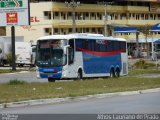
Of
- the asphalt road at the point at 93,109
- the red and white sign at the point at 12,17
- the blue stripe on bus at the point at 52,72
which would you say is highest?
the red and white sign at the point at 12,17

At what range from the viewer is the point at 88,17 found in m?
110

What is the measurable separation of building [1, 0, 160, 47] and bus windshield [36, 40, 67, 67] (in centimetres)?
6274

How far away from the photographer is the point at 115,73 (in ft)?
147

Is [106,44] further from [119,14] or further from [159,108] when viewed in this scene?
[119,14]

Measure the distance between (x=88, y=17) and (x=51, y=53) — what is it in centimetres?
7255

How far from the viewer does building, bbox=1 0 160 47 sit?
102m

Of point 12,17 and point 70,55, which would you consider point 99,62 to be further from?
point 12,17

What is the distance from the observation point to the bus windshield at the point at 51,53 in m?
38.2

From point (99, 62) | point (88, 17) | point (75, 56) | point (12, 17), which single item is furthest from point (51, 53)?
point (88, 17)

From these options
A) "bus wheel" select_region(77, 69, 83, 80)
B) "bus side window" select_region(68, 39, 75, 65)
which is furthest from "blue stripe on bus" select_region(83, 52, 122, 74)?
"bus side window" select_region(68, 39, 75, 65)

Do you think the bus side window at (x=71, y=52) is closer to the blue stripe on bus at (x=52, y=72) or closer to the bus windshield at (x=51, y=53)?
the bus windshield at (x=51, y=53)

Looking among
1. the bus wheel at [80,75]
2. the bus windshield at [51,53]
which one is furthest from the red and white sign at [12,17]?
the bus windshield at [51,53]

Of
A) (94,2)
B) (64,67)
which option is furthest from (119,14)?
(64,67)

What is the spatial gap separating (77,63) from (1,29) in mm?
74582
